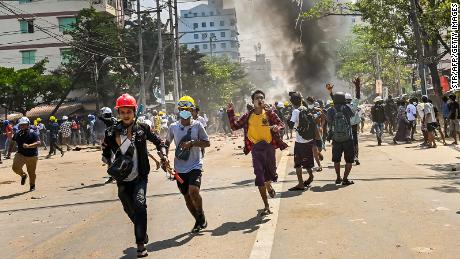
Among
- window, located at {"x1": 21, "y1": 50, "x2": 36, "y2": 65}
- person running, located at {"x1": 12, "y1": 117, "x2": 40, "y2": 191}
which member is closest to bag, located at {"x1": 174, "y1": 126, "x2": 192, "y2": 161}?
person running, located at {"x1": 12, "y1": 117, "x2": 40, "y2": 191}

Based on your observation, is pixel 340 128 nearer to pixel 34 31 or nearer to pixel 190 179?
pixel 190 179

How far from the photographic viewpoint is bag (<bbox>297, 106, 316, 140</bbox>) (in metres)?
9.26

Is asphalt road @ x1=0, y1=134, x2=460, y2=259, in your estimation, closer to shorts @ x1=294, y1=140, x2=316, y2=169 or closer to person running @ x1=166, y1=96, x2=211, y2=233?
person running @ x1=166, y1=96, x2=211, y2=233

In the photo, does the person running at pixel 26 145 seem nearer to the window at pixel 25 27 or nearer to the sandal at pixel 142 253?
the sandal at pixel 142 253

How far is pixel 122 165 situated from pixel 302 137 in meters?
4.67

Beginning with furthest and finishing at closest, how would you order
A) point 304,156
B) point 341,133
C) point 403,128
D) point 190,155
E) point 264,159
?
1. point 403,128
2. point 341,133
3. point 304,156
4. point 264,159
5. point 190,155

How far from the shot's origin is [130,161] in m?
5.36

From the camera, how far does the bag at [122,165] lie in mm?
5281

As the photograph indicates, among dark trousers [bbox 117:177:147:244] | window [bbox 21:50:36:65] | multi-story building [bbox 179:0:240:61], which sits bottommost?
dark trousers [bbox 117:177:147:244]

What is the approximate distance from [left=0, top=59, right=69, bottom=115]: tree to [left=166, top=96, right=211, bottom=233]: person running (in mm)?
29469

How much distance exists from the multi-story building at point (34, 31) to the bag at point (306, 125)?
150ft

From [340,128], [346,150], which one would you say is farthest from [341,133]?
[346,150]

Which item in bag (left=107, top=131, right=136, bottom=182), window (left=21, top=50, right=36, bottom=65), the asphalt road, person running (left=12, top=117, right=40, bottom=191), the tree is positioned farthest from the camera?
window (left=21, top=50, right=36, bottom=65)

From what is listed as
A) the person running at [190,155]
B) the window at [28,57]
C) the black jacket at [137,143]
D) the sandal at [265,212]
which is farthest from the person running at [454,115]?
the window at [28,57]
